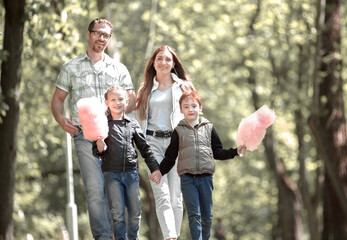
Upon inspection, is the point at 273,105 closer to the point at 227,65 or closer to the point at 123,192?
the point at 227,65

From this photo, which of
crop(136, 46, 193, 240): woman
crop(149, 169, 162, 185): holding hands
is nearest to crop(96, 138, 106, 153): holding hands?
crop(149, 169, 162, 185): holding hands

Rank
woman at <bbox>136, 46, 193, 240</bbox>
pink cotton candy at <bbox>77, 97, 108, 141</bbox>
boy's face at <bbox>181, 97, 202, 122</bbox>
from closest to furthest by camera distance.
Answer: pink cotton candy at <bbox>77, 97, 108, 141</bbox>, boy's face at <bbox>181, 97, 202, 122</bbox>, woman at <bbox>136, 46, 193, 240</bbox>

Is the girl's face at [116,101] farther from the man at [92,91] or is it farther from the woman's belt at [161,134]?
the woman's belt at [161,134]

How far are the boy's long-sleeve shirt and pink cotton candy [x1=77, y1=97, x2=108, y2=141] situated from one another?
983mm

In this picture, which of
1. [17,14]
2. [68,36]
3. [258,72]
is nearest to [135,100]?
[17,14]

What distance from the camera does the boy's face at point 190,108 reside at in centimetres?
887

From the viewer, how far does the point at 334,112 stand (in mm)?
18438

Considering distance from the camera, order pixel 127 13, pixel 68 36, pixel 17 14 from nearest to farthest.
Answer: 1. pixel 17 14
2. pixel 68 36
3. pixel 127 13

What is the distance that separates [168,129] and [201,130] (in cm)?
54

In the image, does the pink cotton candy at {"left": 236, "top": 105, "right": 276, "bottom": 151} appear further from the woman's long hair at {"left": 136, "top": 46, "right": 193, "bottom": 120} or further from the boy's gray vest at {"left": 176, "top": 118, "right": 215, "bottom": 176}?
the woman's long hair at {"left": 136, "top": 46, "right": 193, "bottom": 120}

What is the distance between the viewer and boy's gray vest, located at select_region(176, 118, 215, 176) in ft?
28.6

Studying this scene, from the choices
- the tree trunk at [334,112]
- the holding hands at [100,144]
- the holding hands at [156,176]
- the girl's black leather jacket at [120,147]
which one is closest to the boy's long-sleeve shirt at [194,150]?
the holding hands at [156,176]

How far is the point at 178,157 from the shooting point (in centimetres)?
885

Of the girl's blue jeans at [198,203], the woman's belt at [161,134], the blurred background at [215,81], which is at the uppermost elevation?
the blurred background at [215,81]
